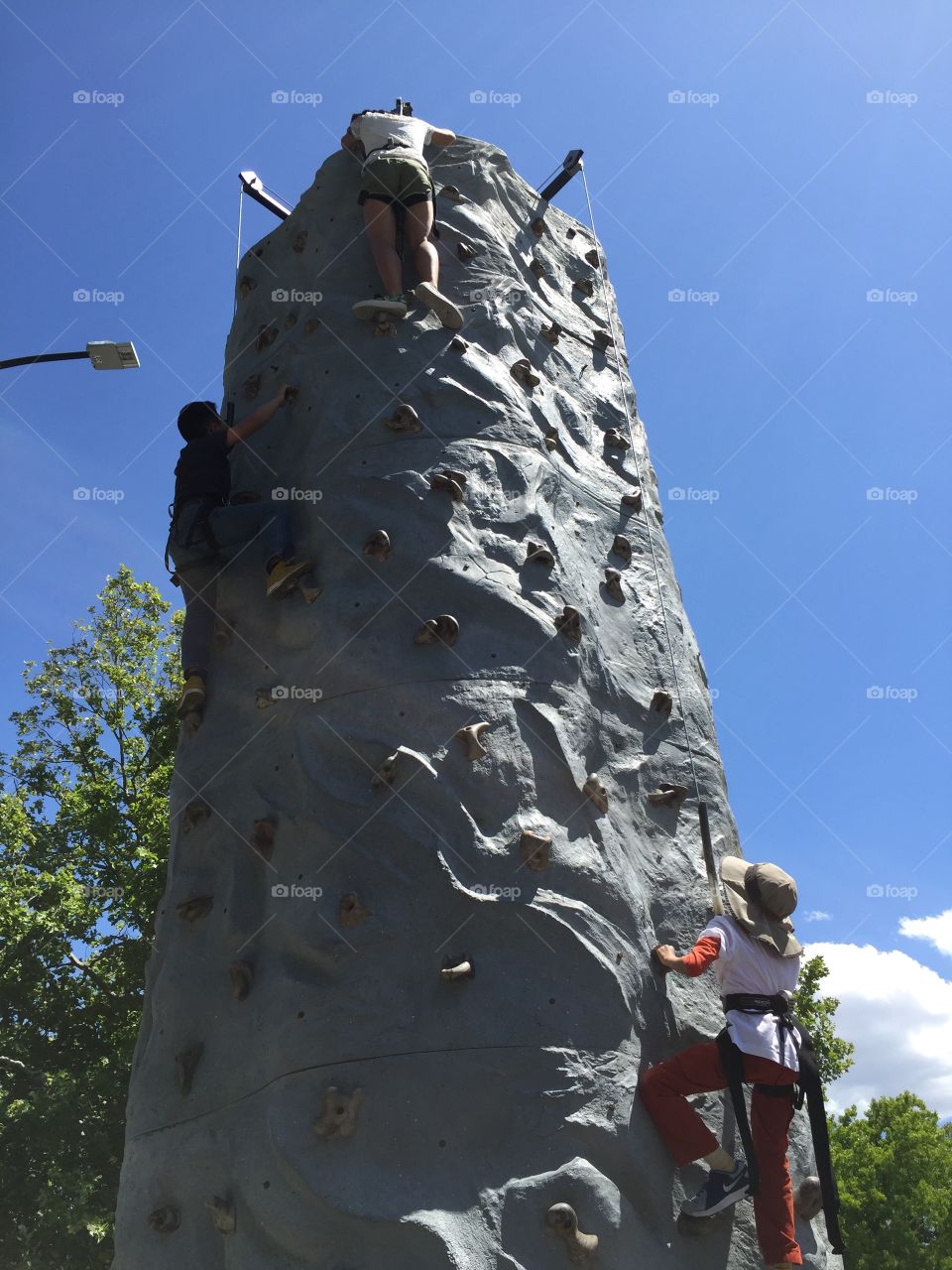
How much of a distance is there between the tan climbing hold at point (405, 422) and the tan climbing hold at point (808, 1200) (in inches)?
191

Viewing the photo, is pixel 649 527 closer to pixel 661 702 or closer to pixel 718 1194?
pixel 661 702

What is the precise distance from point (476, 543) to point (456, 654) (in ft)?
2.91

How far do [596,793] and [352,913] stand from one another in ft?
5.06

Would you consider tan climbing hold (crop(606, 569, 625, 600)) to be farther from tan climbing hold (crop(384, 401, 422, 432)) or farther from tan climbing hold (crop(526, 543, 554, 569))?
tan climbing hold (crop(384, 401, 422, 432))

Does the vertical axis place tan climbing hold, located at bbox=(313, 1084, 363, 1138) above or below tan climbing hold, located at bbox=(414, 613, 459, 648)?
below

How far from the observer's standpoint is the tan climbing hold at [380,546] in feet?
20.9

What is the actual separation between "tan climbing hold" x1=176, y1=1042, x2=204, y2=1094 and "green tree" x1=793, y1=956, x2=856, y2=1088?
15.8m

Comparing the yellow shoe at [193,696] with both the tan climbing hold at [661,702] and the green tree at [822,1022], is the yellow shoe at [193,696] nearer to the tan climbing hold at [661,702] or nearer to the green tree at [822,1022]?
the tan climbing hold at [661,702]

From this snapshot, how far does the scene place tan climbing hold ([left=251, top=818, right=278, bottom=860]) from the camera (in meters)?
5.64

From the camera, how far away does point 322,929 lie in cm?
514

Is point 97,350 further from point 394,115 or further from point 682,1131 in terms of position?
point 682,1131

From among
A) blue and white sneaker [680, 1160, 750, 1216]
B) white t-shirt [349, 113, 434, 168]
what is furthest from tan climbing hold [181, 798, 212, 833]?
white t-shirt [349, 113, 434, 168]

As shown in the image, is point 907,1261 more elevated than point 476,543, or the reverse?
point 476,543

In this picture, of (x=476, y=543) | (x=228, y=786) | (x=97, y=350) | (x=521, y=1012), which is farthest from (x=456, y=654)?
(x=97, y=350)
